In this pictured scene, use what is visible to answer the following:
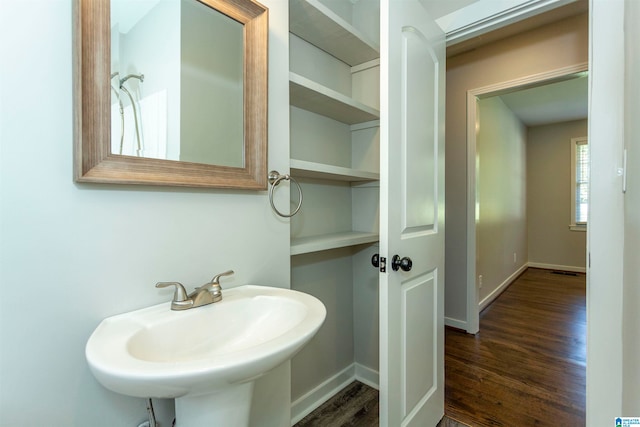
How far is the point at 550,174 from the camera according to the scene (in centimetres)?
493

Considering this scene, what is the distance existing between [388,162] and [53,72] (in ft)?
3.27

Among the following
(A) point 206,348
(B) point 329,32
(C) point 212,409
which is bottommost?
(C) point 212,409

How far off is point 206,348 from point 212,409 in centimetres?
16

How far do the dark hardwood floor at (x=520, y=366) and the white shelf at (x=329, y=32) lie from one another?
2073mm

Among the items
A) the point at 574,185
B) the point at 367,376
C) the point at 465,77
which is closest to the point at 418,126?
the point at 367,376

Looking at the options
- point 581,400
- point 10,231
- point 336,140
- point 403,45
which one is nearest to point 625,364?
point 581,400

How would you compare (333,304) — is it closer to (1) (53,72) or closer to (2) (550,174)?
(1) (53,72)

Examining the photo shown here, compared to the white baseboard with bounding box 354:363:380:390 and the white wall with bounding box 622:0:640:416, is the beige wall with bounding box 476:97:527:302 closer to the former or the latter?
the white baseboard with bounding box 354:363:380:390

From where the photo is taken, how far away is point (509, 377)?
6.29ft

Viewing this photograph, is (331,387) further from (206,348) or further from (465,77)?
(465,77)

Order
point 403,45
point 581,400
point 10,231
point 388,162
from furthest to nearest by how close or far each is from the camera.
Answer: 1. point 581,400
2. point 403,45
3. point 388,162
4. point 10,231

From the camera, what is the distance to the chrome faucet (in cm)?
82

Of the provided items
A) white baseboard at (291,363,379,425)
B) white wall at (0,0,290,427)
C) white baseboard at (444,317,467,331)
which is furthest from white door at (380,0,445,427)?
white baseboard at (444,317,467,331)

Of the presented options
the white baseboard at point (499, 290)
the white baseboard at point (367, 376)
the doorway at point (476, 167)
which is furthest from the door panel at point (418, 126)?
the white baseboard at point (499, 290)
